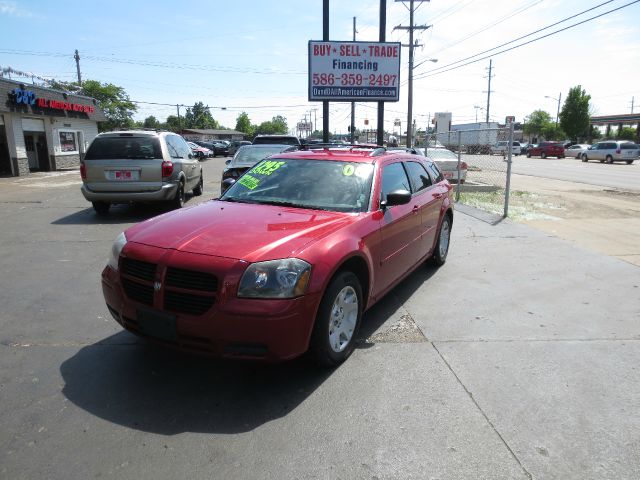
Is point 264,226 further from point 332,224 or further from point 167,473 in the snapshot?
point 167,473

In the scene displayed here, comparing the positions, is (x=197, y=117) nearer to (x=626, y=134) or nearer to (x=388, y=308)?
(x=626, y=134)

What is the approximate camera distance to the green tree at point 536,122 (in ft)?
309

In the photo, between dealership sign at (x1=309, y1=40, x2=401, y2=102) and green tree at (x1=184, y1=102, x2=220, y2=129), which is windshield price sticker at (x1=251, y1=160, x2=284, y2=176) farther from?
green tree at (x1=184, y1=102, x2=220, y2=129)

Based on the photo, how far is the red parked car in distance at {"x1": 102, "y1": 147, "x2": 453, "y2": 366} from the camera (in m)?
2.94

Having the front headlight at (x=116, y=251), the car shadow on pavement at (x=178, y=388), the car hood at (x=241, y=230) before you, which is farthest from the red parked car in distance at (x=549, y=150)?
the front headlight at (x=116, y=251)

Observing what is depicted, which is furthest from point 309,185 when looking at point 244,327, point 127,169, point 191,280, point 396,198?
point 127,169

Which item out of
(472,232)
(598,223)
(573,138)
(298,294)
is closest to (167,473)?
(298,294)

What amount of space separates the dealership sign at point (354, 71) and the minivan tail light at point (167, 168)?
867cm

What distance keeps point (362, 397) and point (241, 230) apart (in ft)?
4.77

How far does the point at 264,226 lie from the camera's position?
11.6 feet

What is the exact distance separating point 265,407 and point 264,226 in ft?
4.25

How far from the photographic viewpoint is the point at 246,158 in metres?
11.5

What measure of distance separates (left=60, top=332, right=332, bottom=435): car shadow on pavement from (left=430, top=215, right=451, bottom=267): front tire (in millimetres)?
3228

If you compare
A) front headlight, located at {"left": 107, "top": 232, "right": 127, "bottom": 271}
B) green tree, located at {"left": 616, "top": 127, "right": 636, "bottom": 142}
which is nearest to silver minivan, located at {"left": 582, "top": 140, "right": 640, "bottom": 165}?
front headlight, located at {"left": 107, "top": 232, "right": 127, "bottom": 271}
